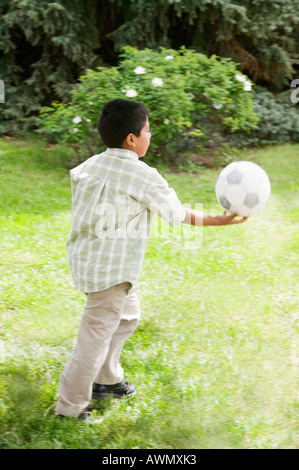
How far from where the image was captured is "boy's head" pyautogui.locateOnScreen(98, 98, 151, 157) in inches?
102

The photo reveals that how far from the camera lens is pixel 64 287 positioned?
4.19 meters

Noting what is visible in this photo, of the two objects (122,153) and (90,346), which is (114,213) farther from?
(90,346)

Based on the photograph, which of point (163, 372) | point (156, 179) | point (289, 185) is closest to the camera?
point (156, 179)

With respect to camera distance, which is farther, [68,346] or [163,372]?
[68,346]

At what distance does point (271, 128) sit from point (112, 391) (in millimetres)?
5715

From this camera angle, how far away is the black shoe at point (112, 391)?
304 centimetres

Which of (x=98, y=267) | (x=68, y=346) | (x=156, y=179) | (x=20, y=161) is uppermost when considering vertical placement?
(x=156, y=179)

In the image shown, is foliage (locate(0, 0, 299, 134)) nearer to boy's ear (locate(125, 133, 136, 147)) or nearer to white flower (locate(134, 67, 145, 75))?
white flower (locate(134, 67, 145, 75))

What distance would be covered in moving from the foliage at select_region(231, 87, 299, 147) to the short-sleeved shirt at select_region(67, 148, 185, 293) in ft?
18.1

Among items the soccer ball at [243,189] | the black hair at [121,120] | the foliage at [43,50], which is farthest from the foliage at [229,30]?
the black hair at [121,120]

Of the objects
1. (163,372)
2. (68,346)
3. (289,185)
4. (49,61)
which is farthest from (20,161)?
(163,372)

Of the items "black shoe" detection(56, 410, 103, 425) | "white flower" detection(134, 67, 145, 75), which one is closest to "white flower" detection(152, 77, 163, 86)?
"white flower" detection(134, 67, 145, 75)

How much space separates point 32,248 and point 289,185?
314 centimetres
